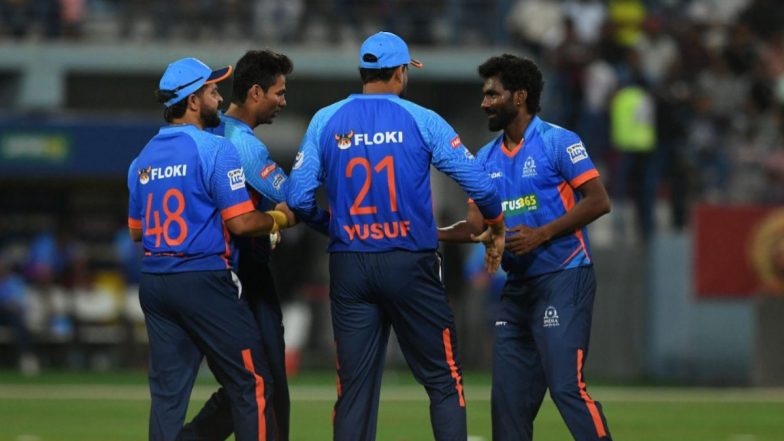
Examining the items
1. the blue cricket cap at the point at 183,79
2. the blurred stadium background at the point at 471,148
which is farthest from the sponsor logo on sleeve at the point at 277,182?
the blurred stadium background at the point at 471,148

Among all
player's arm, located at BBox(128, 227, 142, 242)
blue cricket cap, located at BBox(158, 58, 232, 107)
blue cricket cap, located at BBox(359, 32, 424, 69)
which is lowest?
player's arm, located at BBox(128, 227, 142, 242)

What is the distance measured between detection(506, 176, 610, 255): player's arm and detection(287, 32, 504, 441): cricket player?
11.2 inches

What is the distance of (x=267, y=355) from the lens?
386 inches

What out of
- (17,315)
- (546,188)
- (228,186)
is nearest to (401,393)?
(17,315)

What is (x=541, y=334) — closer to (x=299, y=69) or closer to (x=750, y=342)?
(x=750, y=342)

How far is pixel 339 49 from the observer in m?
25.5

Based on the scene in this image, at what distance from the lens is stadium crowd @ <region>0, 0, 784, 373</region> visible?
22.6 meters

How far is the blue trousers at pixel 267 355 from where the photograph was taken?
9867 mm

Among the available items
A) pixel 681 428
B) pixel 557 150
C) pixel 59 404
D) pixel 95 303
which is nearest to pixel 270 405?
pixel 557 150

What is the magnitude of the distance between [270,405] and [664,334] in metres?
13.3

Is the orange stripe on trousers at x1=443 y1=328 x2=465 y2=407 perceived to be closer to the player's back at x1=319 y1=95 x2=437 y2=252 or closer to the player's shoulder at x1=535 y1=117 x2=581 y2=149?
the player's back at x1=319 y1=95 x2=437 y2=252

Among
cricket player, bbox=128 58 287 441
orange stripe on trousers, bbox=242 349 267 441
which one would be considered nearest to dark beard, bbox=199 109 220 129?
cricket player, bbox=128 58 287 441

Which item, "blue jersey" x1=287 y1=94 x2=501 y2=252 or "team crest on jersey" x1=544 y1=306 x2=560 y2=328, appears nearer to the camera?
"blue jersey" x1=287 y1=94 x2=501 y2=252

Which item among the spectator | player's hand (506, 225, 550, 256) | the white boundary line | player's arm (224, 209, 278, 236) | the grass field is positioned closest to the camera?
player's arm (224, 209, 278, 236)
